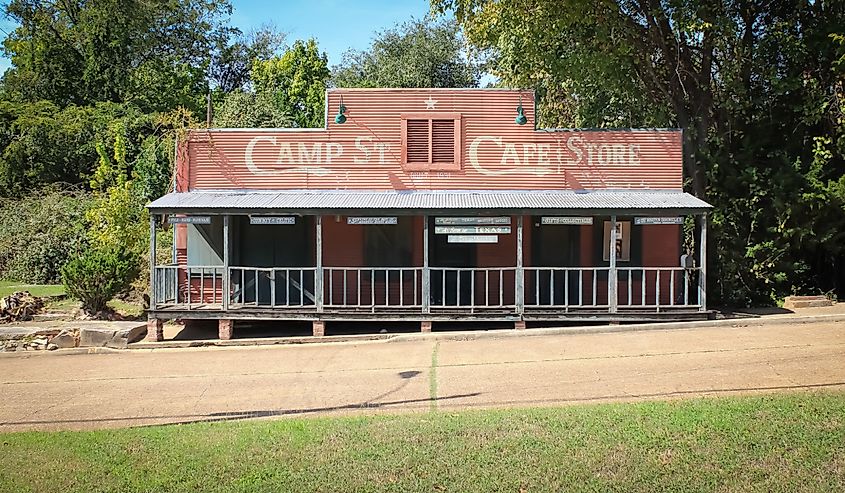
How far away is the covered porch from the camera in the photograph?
16406mm

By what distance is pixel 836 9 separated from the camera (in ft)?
68.3

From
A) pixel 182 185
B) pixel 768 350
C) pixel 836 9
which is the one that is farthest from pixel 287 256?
pixel 836 9

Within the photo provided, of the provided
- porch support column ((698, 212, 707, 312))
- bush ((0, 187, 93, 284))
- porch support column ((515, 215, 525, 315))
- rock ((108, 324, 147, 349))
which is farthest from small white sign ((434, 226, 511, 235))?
bush ((0, 187, 93, 284))

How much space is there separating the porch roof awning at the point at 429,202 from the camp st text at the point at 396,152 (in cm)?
68

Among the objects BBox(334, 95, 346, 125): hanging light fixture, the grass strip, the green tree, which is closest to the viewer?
the grass strip

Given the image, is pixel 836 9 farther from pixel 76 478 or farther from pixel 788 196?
pixel 76 478

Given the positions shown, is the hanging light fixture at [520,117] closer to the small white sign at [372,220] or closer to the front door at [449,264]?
the front door at [449,264]

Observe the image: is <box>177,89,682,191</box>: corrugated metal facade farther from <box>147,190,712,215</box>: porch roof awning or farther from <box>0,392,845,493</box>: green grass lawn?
<box>0,392,845,493</box>: green grass lawn

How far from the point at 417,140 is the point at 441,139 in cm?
55

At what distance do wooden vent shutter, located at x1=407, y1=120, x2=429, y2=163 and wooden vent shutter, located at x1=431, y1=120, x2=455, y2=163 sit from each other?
0.17 m

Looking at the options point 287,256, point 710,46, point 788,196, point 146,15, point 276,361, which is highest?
point 146,15

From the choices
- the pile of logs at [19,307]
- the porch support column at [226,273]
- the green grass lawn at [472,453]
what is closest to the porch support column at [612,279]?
the green grass lawn at [472,453]

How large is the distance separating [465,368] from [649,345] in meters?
3.74

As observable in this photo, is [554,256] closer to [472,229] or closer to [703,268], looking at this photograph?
[472,229]
